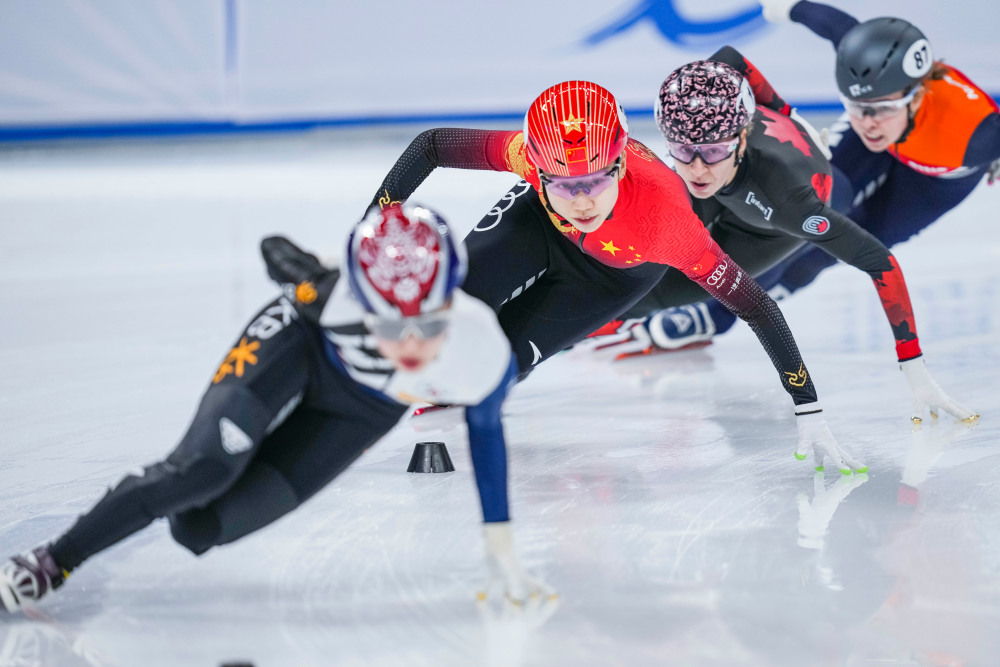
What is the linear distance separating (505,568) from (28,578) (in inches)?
43.7

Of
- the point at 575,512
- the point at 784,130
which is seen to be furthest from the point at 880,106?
the point at 575,512

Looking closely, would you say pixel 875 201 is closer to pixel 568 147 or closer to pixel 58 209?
pixel 568 147

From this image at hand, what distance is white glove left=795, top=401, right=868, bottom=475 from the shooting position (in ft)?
11.1

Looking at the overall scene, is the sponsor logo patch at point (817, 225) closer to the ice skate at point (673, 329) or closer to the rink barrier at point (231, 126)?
the ice skate at point (673, 329)

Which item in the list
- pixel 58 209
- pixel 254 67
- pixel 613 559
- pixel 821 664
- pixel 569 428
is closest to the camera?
pixel 821 664

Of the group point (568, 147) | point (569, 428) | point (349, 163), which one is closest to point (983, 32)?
point (349, 163)

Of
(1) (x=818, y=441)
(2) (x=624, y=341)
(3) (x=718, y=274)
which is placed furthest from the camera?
(2) (x=624, y=341)

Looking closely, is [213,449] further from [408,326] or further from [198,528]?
[408,326]

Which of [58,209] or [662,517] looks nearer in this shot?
[662,517]

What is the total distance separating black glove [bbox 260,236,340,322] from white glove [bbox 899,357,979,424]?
90.7 inches

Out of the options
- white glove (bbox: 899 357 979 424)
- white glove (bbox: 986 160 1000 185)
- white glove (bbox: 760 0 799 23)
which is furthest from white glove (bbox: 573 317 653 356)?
white glove (bbox: 986 160 1000 185)

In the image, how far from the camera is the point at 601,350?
5.18m

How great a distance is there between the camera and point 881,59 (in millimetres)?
4234

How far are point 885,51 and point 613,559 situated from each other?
257 centimetres
